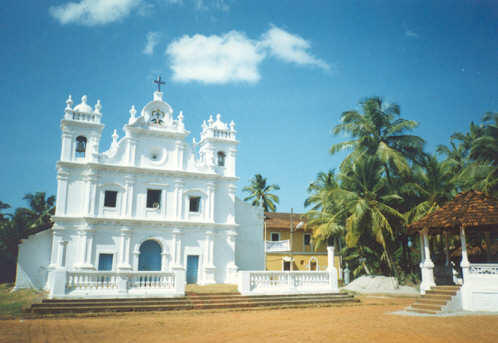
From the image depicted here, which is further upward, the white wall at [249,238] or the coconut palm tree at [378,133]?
the coconut palm tree at [378,133]

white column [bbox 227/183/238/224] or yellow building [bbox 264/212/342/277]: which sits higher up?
white column [bbox 227/183/238/224]

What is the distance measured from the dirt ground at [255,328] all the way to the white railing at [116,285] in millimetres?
1749

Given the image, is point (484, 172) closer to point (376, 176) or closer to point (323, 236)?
point (376, 176)

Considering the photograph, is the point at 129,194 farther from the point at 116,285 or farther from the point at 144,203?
the point at 116,285

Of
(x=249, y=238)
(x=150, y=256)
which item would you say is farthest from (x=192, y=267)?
(x=249, y=238)

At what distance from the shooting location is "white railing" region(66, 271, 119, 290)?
15216 millimetres

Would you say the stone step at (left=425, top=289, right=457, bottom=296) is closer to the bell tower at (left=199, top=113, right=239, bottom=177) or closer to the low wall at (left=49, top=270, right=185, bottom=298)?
the low wall at (left=49, top=270, right=185, bottom=298)

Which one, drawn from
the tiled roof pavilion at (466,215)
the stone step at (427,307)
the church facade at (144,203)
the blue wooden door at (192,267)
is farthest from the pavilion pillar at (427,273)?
the blue wooden door at (192,267)

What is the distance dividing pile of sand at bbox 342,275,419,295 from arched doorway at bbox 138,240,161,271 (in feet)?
37.1

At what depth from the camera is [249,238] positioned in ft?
88.5

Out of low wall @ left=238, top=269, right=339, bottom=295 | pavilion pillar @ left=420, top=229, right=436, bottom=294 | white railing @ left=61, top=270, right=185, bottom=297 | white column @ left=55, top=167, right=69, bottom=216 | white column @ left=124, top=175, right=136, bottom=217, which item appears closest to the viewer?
white railing @ left=61, top=270, right=185, bottom=297

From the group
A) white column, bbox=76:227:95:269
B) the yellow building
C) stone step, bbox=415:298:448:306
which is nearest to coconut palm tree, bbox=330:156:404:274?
stone step, bbox=415:298:448:306

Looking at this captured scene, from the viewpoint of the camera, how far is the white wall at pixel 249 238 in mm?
26531

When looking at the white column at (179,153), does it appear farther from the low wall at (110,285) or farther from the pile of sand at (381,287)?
the pile of sand at (381,287)
